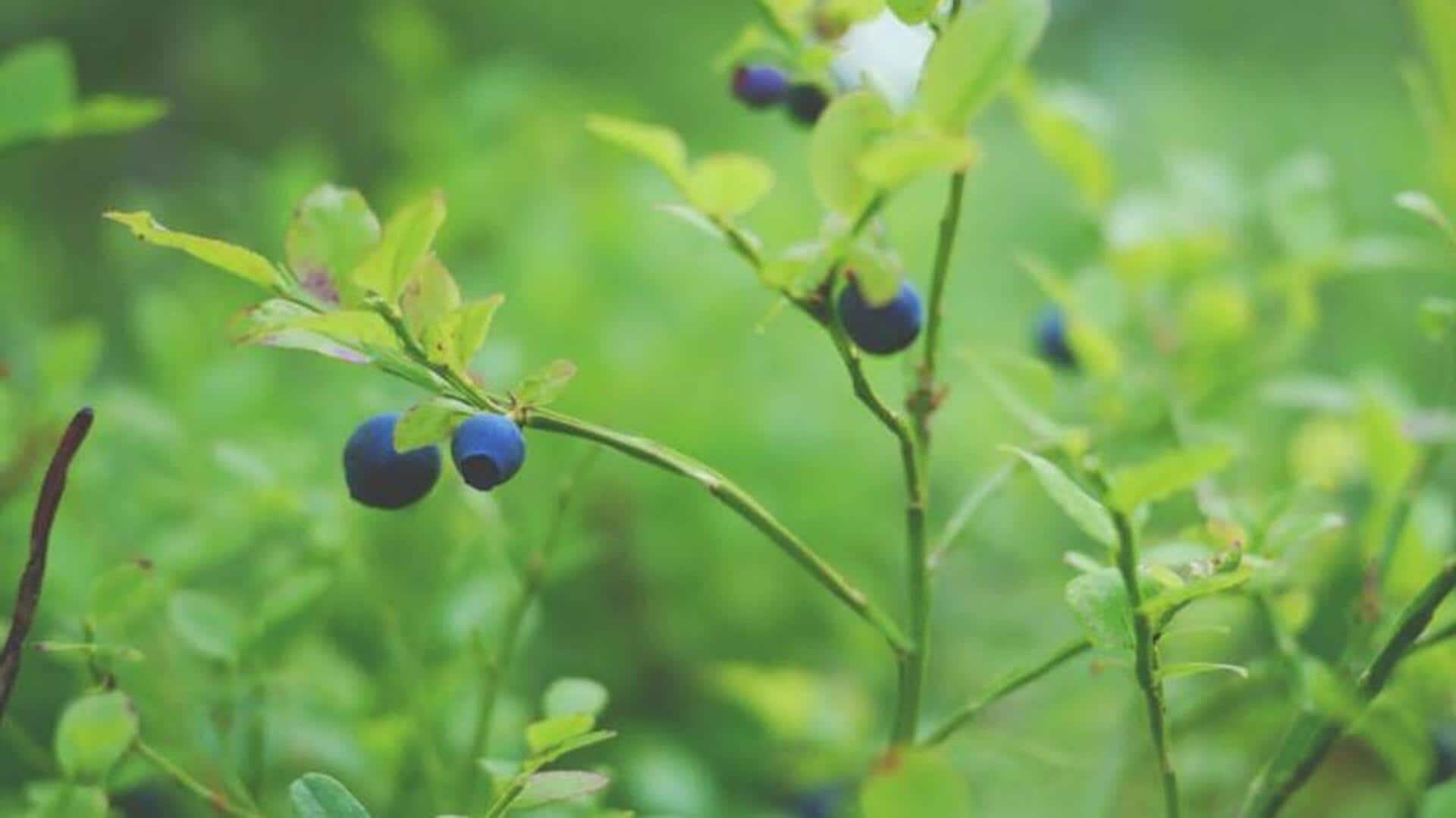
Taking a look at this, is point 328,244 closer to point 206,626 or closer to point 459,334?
point 459,334

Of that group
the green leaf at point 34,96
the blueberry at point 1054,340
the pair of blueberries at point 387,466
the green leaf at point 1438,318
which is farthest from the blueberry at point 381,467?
the blueberry at point 1054,340

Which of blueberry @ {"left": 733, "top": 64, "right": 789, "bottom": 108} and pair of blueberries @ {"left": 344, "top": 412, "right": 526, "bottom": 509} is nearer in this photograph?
pair of blueberries @ {"left": 344, "top": 412, "right": 526, "bottom": 509}

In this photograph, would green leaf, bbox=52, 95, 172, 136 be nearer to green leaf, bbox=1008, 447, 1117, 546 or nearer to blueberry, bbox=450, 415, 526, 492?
blueberry, bbox=450, 415, 526, 492

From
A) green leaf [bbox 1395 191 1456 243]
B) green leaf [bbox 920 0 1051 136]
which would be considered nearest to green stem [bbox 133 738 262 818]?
green leaf [bbox 920 0 1051 136]

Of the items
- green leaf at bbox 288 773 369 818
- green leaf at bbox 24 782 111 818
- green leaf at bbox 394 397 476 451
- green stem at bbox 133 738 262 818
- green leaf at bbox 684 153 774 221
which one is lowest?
green stem at bbox 133 738 262 818

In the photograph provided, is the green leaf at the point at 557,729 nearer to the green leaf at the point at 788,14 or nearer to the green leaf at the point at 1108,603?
the green leaf at the point at 1108,603

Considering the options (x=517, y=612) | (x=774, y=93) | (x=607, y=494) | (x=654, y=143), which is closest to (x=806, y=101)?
(x=774, y=93)

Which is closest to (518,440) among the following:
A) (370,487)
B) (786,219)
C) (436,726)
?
(370,487)

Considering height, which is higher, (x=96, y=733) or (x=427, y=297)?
(x=427, y=297)
